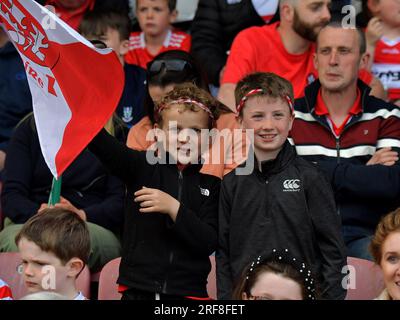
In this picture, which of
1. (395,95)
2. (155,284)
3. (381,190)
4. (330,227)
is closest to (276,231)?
(330,227)

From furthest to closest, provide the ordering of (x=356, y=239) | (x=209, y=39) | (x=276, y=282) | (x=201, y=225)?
(x=209, y=39) → (x=356, y=239) → (x=201, y=225) → (x=276, y=282)

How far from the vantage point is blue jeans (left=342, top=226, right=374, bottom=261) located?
4.90 m

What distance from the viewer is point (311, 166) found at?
4.35 meters

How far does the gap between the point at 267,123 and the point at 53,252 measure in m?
1.15

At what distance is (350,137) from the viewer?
5102 millimetres

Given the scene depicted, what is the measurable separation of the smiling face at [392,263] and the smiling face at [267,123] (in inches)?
29.8

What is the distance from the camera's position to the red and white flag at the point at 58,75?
Answer: 3.97 metres

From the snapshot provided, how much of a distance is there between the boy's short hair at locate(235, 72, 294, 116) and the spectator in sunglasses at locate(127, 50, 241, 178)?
21.8 inches

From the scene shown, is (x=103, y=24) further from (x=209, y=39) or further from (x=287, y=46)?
(x=287, y=46)

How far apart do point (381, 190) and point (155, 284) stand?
1394 millimetres

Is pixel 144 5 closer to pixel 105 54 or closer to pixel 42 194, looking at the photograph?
pixel 42 194

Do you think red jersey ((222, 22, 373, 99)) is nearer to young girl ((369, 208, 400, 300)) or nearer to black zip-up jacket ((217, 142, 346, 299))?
black zip-up jacket ((217, 142, 346, 299))

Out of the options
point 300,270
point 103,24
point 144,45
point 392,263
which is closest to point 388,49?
point 144,45

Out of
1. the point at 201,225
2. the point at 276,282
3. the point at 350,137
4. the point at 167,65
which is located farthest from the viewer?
the point at 167,65
